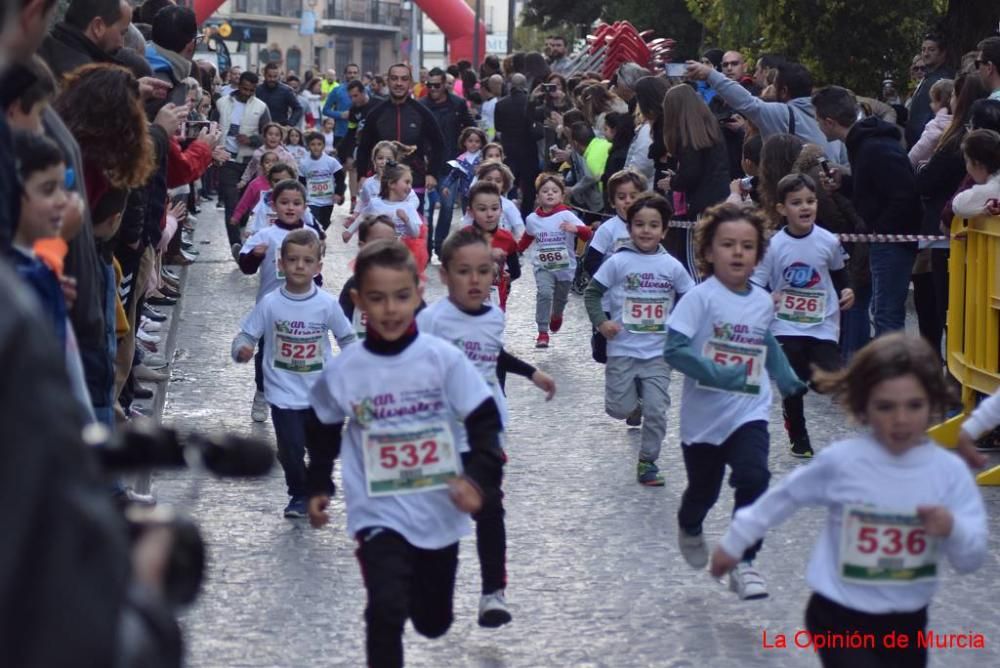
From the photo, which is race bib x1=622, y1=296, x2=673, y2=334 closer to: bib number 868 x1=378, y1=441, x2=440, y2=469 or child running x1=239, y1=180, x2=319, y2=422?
child running x1=239, y1=180, x2=319, y2=422

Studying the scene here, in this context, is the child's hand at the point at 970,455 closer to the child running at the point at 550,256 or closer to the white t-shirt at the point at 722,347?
the white t-shirt at the point at 722,347

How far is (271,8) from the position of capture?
95.8 metres

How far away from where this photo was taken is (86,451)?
1.50m

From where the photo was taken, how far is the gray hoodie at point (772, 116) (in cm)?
1216

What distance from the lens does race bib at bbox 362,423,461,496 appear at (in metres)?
4.94

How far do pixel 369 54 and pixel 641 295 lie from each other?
9950 centimetres

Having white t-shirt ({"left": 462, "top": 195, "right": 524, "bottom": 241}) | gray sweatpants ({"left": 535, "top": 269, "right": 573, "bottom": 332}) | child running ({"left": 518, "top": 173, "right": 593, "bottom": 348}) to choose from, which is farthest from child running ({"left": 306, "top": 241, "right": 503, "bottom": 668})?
gray sweatpants ({"left": 535, "top": 269, "right": 573, "bottom": 332})

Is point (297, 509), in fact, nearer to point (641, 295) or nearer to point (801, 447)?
point (641, 295)

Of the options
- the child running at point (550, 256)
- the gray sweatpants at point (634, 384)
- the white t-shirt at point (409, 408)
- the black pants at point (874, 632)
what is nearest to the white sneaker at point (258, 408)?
the gray sweatpants at point (634, 384)

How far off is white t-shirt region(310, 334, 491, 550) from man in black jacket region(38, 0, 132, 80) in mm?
3733

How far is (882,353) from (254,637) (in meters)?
2.54

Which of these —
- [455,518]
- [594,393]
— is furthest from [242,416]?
[455,518]

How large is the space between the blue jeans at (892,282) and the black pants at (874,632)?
266 inches

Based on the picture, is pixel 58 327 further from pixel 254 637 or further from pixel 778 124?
pixel 778 124
